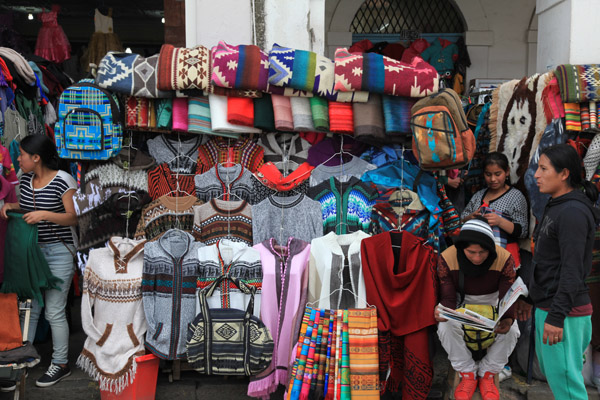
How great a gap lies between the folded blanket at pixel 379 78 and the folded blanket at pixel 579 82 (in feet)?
3.33

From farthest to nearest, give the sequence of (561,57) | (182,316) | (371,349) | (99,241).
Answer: (561,57) < (99,241) < (182,316) < (371,349)

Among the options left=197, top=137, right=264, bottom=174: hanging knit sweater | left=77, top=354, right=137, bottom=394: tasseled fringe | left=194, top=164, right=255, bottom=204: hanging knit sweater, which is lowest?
left=77, top=354, right=137, bottom=394: tasseled fringe

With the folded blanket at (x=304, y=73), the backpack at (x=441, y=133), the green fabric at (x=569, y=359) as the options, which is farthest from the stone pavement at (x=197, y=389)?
the folded blanket at (x=304, y=73)

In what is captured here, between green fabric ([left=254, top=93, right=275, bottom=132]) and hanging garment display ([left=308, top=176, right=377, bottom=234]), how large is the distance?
68 centimetres

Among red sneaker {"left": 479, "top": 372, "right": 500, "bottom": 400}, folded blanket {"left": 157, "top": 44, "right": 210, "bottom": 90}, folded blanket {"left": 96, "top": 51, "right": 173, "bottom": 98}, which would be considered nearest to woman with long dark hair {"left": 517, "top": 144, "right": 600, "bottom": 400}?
red sneaker {"left": 479, "top": 372, "right": 500, "bottom": 400}

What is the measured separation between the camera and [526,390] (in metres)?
4.74

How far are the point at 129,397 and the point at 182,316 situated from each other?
26.9 inches

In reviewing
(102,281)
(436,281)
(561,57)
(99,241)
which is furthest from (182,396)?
(561,57)

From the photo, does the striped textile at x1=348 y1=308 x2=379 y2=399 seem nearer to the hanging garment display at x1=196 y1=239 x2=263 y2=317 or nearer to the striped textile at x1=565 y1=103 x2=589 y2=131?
the hanging garment display at x1=196 y1=239 x2=263 y2=317

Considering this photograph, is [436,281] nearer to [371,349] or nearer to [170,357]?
[371,349]

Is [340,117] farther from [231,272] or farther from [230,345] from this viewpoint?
[230,345]

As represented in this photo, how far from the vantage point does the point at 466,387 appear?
419 centimetres

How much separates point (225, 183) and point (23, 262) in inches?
65.7

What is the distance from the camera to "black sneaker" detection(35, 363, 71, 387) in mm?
4688
